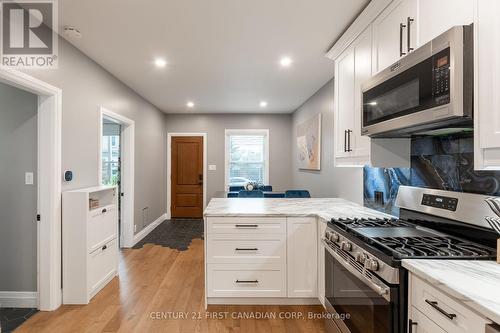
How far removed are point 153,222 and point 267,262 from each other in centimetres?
377

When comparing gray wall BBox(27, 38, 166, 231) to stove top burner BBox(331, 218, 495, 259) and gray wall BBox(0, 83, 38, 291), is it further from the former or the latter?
stove top burner BBox(331, 218, 495, 259)

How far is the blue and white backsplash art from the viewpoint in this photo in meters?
1.48

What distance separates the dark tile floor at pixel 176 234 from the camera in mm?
4473

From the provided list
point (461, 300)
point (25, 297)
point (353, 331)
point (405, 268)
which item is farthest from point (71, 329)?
point (461, 300)

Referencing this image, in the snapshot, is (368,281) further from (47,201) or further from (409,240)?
(47,201)

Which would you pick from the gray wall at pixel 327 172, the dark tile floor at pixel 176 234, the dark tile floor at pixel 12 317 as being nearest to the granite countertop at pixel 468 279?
the gray wall at pixel 327 172

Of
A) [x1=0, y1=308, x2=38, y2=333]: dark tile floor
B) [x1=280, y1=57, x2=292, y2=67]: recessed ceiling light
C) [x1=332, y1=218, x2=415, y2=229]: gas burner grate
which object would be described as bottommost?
[x1=0, y1=308, x2=38, y2=333]: dark tile floor

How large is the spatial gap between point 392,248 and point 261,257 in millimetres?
1343

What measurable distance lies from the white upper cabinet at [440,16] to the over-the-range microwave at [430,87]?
0.10m

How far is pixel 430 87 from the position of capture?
130 cm

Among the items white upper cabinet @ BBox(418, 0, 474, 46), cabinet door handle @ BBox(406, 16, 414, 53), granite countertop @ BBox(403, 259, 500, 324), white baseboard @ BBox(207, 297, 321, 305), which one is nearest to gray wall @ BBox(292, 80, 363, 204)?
white baseboard @ BBox(207, 297, 321, 305)

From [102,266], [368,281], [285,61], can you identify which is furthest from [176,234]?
[368,281]

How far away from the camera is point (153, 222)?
5539 millimetres

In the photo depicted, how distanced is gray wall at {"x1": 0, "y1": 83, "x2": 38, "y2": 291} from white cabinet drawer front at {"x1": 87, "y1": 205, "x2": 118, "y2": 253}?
447 millimetres
